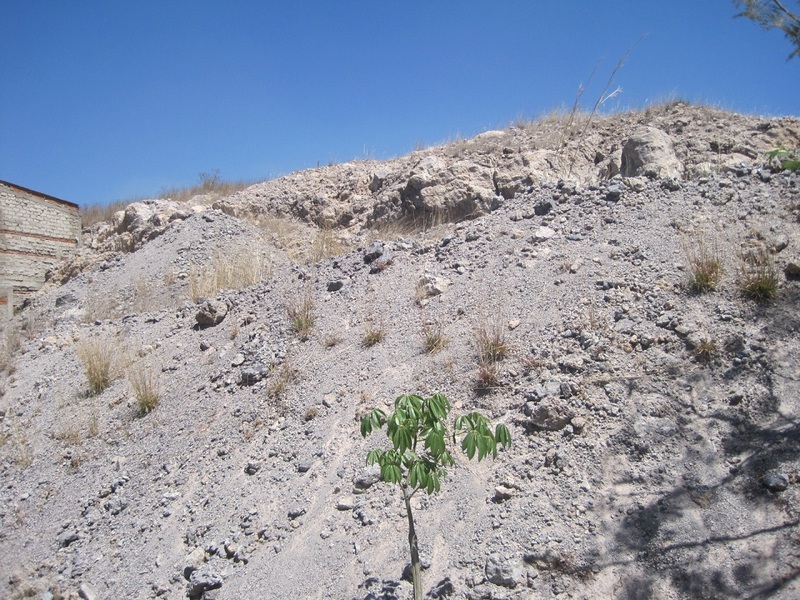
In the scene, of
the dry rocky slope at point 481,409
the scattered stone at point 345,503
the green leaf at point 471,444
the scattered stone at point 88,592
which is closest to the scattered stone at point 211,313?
the dry rocky slope at point 481,409

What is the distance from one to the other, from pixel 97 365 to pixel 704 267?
6.14 meters

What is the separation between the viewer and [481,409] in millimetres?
3939

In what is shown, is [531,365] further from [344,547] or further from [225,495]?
[225,495]

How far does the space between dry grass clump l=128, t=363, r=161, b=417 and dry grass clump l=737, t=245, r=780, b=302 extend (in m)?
5.30

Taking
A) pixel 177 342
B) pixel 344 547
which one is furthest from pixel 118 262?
pixel 344 547

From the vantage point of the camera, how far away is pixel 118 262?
11.0 meters

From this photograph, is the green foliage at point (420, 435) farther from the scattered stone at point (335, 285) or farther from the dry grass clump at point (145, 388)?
the scattered stone at point (335, 285)

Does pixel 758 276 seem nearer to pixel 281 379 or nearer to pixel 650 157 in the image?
pixel 650 157

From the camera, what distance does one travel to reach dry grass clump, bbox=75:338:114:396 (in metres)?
6.06

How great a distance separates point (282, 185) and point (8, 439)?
8.02 meters

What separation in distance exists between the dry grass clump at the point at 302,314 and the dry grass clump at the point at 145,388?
1.52 metres

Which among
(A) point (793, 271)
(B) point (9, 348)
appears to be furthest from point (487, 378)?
(B) point (9, 348)

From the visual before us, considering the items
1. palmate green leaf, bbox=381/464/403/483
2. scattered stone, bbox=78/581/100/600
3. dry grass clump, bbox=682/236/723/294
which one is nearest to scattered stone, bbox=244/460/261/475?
scattered stone, bbox=78/581/100/600

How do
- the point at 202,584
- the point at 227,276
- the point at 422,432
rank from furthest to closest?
the point at 227,276 → the point at 202,584 → the point at 422,432
